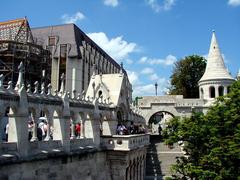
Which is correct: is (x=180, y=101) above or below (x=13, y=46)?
below

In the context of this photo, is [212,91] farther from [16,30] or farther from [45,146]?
[45,146]

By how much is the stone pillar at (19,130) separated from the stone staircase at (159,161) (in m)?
14.8

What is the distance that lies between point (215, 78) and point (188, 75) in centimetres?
880

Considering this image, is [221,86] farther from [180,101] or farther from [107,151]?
[107,151]

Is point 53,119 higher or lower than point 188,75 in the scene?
lower

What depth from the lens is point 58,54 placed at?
111ft

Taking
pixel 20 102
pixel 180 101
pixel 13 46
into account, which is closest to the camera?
pixel 20 102

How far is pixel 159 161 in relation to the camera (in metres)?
27.2

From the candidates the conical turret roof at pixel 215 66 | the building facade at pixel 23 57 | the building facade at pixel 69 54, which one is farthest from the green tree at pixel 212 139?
the conical turret roof at pixel 215 66

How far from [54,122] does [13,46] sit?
14.6 metres

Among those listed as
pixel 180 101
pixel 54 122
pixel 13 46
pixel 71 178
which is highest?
pixel 13 46

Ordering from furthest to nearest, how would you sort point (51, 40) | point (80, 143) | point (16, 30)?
point (51, 40) → point (16, 30) → point (80, 143)

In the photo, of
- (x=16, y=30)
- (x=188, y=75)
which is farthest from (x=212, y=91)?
(x=16, y=30)

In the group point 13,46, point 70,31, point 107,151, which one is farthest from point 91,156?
point 70,31
